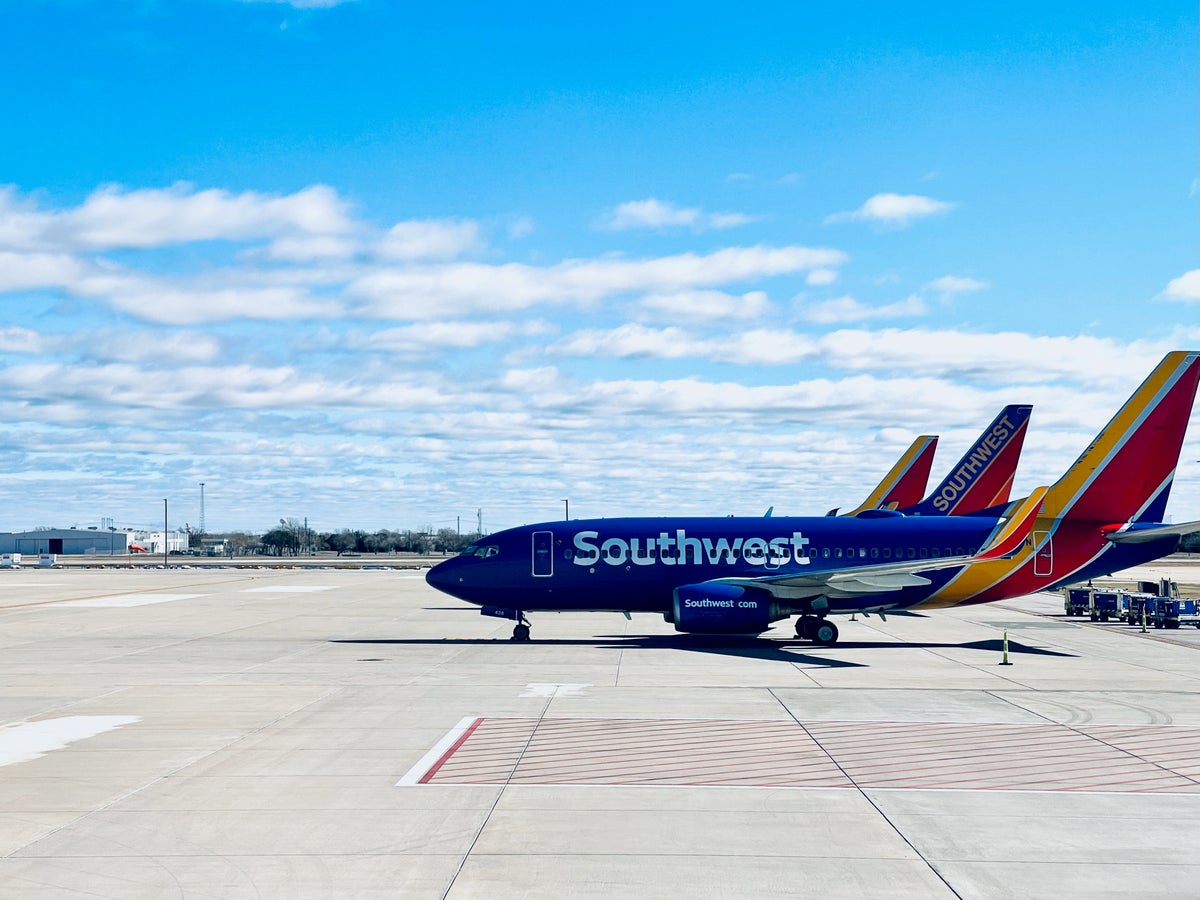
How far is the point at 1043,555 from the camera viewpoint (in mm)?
37781

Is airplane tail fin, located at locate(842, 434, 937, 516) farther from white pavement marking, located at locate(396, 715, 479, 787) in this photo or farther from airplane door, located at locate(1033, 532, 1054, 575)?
white pavement marking, located at locate(396, 715, 479, 787)

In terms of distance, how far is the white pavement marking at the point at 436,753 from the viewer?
54.0 feet

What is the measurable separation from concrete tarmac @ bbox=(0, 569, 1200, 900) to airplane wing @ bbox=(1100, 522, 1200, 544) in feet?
13.1

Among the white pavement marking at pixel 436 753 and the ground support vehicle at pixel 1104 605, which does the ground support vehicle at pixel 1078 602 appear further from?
the white pavement marking at pixel 436 753

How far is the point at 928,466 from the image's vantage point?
65125mm

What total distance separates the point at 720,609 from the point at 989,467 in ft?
83.3

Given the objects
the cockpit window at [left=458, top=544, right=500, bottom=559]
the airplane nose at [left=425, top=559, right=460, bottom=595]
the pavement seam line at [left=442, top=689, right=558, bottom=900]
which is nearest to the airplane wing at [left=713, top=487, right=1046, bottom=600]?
the cockpit window at [left=458, top=544, right=500, bottom=559]

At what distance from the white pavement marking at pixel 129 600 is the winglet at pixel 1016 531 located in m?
42.8

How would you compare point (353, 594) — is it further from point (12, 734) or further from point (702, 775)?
point (702, 775)

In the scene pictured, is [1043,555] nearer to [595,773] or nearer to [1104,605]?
[1104,605]

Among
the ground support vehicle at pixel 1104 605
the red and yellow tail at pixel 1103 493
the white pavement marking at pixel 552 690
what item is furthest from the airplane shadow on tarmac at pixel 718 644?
the ground support vehicle at pixel 1104 605

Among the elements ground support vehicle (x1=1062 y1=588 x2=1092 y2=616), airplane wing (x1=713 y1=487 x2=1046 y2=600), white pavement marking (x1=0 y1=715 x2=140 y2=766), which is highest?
airplane wing (x1=713 y1=487 x2=1046 y2=600)

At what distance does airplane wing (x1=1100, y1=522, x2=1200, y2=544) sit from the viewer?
3666 cm

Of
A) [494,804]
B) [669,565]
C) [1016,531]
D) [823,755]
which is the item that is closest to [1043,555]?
[1016,531]
